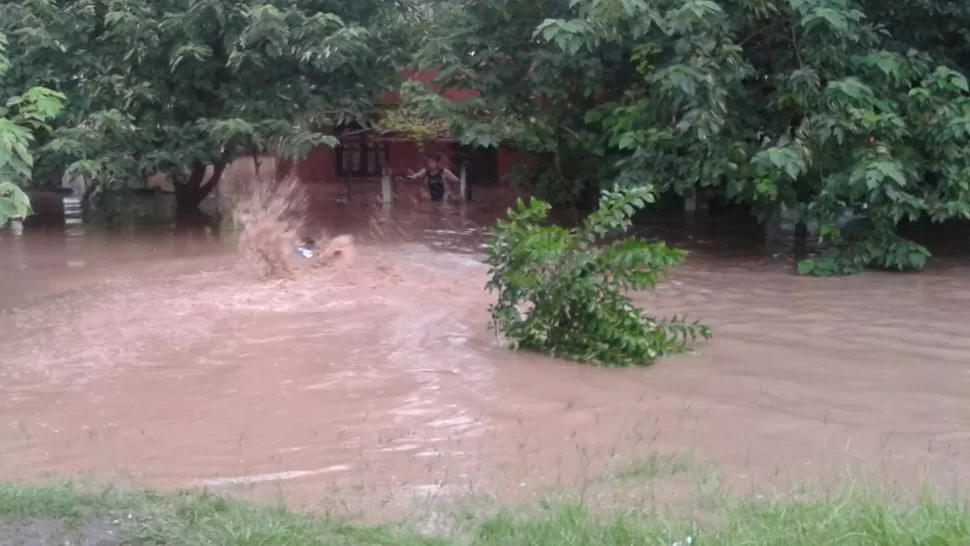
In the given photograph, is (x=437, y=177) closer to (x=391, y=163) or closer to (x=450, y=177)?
(x=450, y=177)

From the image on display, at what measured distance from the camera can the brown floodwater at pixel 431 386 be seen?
20.3 feet

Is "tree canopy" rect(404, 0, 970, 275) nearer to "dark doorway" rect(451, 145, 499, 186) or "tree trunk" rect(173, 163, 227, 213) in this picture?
"tree trunk" rect(173, 163, 227, 213)

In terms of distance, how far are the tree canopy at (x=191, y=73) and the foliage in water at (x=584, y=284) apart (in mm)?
7120

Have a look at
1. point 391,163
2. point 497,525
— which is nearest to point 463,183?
point 391,163

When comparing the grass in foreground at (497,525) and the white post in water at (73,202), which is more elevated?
the white post in water at (73,202)

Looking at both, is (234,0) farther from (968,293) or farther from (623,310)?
(968,293)

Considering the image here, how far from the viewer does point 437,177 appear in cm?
2416

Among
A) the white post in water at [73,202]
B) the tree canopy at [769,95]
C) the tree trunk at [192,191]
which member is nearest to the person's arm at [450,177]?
the tree trunk at [192,191]

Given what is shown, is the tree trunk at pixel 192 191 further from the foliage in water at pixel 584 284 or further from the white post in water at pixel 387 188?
the foliage in water at pixel 584 284

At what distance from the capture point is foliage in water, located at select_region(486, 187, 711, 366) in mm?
8406

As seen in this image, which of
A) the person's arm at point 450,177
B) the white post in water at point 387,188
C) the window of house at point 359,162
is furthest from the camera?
the window of house at point 359,162

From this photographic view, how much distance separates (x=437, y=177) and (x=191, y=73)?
8566 millimetres

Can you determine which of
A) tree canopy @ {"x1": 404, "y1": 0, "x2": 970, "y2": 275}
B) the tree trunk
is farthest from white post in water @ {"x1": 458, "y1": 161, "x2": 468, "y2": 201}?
tree canopy @ {"x1": 404, "y1": 0, "x2": 970, "y2": 275}

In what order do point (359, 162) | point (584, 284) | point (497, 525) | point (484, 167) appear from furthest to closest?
point (359, 162)
point (484, 167)
point (584, 284)
point (497, 525)
